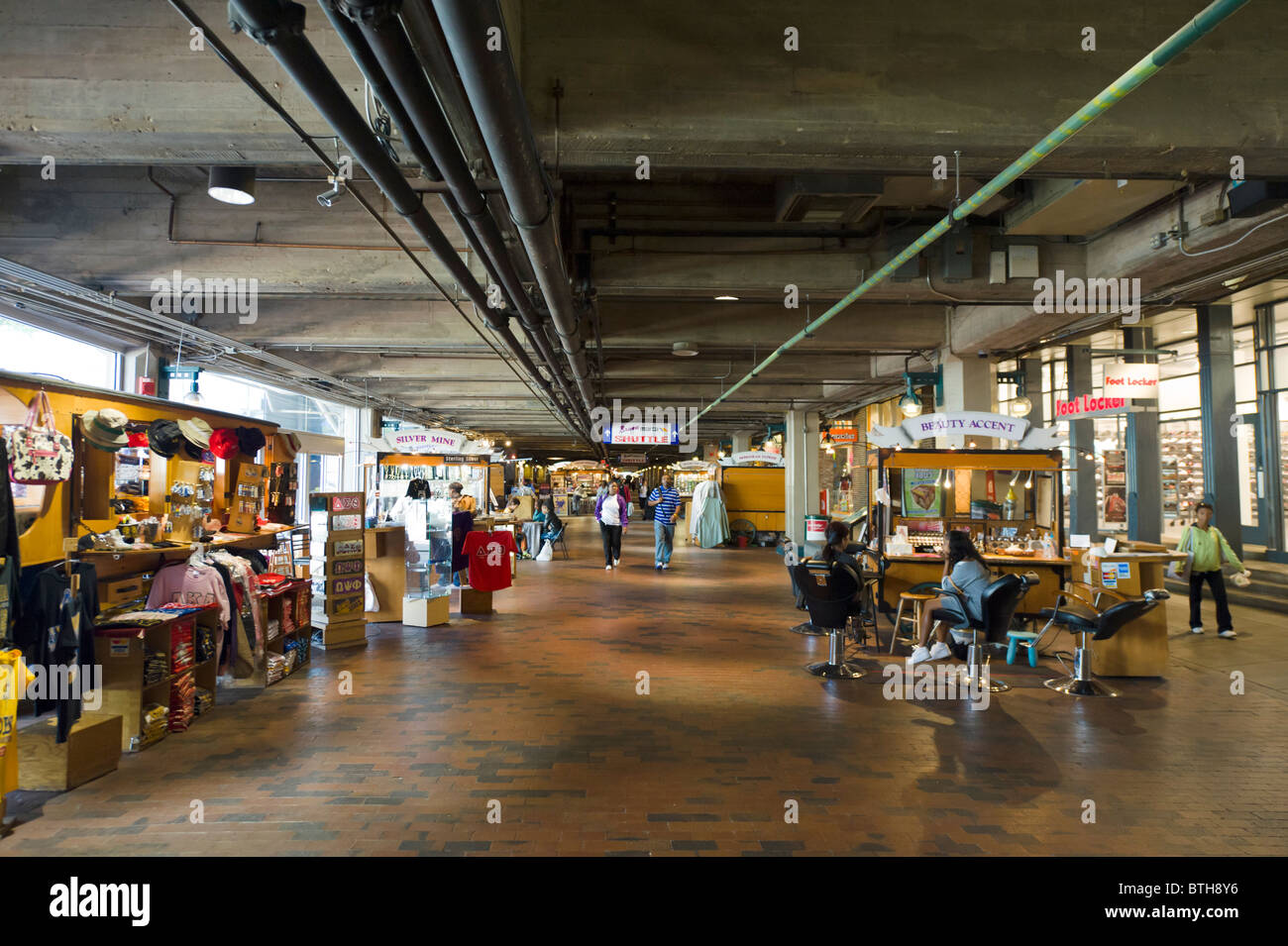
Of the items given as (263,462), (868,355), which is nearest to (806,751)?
(263,462)

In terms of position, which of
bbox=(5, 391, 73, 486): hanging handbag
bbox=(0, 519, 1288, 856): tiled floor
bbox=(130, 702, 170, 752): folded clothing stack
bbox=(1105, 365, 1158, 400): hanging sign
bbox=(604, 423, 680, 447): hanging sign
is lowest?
bbox=(0, 519, 1288, 856): tiled floor

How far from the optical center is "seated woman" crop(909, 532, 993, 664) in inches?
224

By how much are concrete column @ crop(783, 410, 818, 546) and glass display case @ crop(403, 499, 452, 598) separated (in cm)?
943

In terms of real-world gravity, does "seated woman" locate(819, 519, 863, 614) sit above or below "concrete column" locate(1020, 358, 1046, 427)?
below

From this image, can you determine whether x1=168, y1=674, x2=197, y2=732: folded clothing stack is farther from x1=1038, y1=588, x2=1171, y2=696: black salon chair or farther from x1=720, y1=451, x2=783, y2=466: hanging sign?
x1=720, y1=451, x2=783, y2=466: hanging sign

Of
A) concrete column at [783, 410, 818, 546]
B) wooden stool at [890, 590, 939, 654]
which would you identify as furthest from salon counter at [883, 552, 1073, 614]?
concrete column at [783, 410, 818, 546]

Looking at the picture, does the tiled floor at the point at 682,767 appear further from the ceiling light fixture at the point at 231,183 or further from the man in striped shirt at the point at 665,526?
the man in striped shirt at the point at 665,526

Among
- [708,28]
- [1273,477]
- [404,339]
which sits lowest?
[1273,477]

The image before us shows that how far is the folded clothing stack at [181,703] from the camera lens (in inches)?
183

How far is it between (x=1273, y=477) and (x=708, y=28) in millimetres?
12805

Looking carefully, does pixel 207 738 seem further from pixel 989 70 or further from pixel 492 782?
pixel 989 70

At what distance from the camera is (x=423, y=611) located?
802cm

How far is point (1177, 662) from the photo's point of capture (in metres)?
6.59

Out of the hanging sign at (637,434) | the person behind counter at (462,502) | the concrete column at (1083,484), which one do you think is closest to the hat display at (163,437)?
the person behind counter at (462,502)
